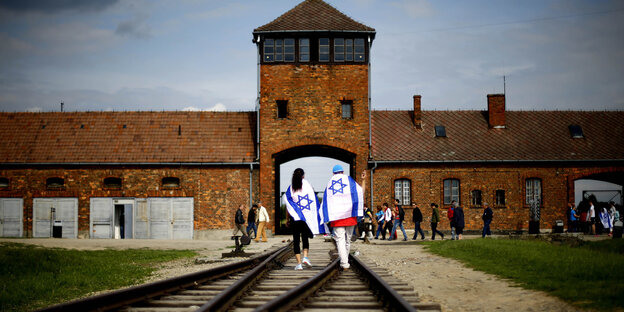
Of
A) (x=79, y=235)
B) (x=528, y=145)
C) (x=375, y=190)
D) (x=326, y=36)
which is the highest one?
(x=326, y=36)

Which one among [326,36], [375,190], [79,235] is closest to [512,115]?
[375,190]

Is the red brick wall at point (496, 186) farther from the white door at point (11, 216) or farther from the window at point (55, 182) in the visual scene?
the white door at point (11, 216)

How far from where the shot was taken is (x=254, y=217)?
2522cm

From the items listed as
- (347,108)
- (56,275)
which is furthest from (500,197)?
(56,275)

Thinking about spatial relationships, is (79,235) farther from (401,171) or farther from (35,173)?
(401,171)

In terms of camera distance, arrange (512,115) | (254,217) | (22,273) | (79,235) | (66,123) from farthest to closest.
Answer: (512,115), (66,123), (79,235), (254,217), (22,273)

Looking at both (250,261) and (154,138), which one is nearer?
(250,261)

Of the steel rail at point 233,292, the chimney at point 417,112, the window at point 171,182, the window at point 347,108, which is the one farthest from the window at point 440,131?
the steel rail at point 233,292

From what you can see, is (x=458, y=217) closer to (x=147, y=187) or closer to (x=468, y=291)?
(x=468, y=291)

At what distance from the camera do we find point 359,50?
1179 inches

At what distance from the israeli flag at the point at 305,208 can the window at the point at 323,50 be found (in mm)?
20008

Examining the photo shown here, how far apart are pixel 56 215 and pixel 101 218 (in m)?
2.30

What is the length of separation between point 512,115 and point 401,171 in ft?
29.9

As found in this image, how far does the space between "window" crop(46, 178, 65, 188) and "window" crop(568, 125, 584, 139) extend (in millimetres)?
28568
